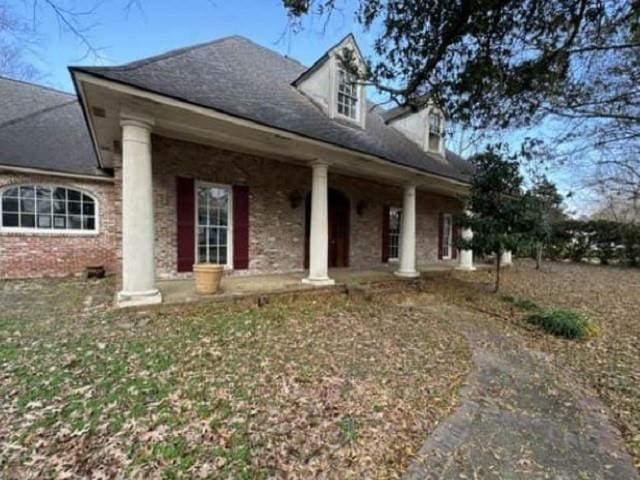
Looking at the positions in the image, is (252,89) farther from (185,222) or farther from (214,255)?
(214,255)

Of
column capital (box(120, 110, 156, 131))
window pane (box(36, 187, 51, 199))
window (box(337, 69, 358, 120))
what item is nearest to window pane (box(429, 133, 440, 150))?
window (box(337, 69, 358, 120))

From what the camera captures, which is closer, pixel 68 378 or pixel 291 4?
pixel 68 378

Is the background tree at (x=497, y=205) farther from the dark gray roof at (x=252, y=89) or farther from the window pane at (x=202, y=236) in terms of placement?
the window pane at (x=202, y=236)

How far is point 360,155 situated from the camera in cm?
731

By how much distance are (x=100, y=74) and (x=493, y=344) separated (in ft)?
21.9

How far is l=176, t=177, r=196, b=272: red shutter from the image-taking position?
700 centimetres

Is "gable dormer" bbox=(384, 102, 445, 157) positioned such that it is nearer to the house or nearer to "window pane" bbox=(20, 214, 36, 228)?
the house

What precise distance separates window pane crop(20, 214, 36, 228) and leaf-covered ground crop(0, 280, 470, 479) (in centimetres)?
413

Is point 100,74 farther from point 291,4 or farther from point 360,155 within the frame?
point 360,155

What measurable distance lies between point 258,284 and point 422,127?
828 cm

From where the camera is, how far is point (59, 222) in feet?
29.2

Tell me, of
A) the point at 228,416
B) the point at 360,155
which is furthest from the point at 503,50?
the point at 228,416

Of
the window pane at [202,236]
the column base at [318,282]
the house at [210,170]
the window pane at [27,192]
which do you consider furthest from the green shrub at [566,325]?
the window pane at [27,192]

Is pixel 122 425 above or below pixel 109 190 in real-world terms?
below
